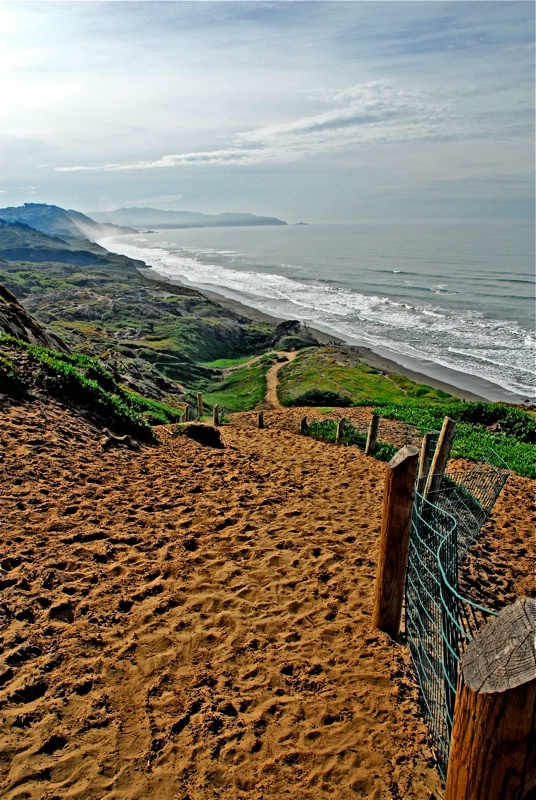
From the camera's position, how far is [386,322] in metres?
57.7

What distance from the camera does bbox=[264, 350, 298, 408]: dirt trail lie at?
3172cm

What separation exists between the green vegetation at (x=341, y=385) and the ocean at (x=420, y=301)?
4599 mm

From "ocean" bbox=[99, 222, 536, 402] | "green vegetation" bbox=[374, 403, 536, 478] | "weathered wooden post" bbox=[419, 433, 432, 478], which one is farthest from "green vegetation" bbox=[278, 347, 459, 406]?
"weathered wooden post" bbox=[419, 433, 432, 478]

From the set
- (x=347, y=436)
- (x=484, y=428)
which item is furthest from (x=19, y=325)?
(x=484, y=428)

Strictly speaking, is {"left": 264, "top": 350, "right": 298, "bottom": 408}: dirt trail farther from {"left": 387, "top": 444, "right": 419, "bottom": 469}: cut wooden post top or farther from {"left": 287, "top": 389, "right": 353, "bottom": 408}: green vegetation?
{"left": 387, "top": 444, "right": 419, "bottom": 469}: cut wooden post top

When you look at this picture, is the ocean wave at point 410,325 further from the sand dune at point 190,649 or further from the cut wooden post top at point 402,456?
the cut wooden post top at point 402,456

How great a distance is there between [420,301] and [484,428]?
51094 millimetres

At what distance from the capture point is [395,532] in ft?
15.9

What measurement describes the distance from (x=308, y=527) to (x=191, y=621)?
9.49 ft

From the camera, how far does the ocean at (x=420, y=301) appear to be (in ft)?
135

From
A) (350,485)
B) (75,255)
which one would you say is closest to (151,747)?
(350,485)

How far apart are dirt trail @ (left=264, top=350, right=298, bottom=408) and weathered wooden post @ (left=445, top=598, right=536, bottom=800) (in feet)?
93.8

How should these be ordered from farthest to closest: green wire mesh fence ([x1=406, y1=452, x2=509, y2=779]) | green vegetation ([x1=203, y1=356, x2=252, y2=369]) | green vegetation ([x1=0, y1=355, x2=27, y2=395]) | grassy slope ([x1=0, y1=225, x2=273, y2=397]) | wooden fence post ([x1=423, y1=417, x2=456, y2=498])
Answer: green vegetation ([x1=203, y1=356, x2=252, y2=369]) < grassy slope ([x1=0, y1=225, x2=273, y2=397]) < green vegetation ([x1=0, y1=355, x2=27, y2=395]) < wooden fence post ([x1=423, y1=417, x2=456, y2=498]) < green wire mesh fence ([x1=406, y1=452, x2=509, y2=779])

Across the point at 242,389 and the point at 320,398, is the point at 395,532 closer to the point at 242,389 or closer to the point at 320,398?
the point at 320,398
